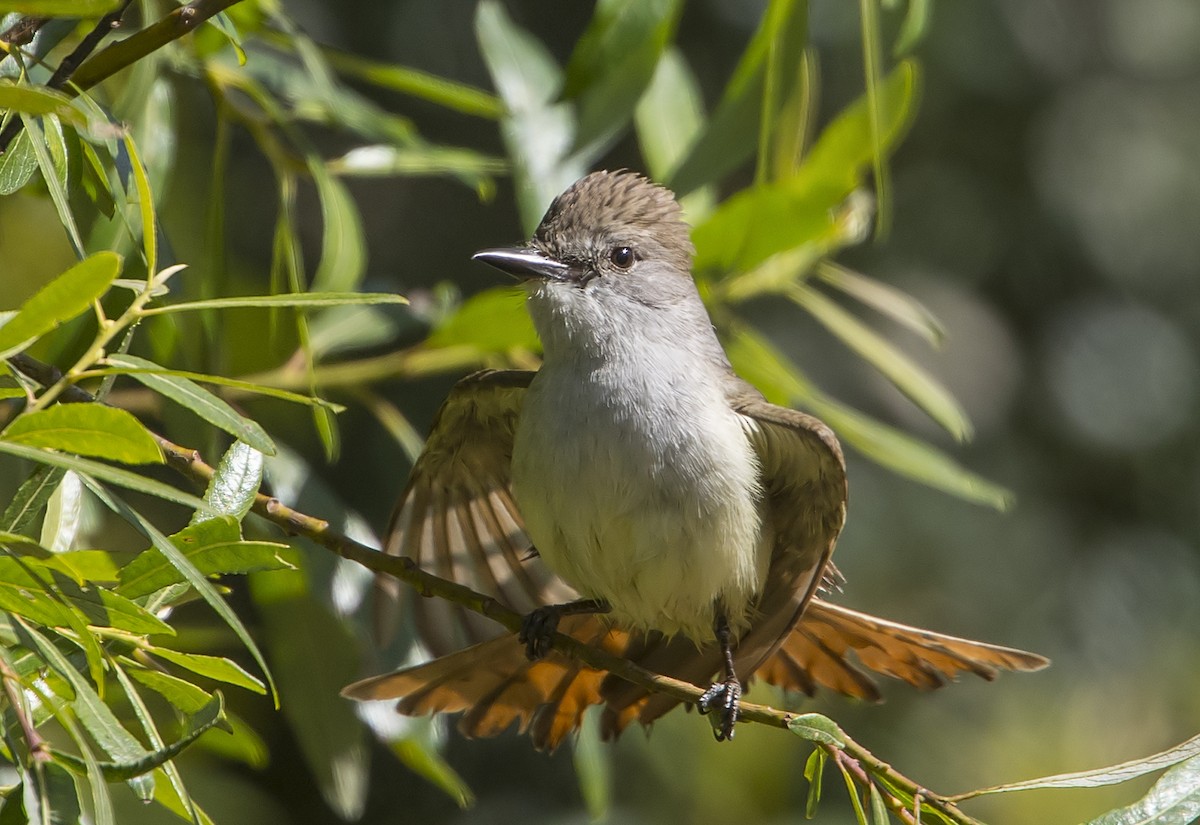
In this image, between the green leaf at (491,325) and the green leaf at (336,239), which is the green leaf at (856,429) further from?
the green leaf at (336,239)

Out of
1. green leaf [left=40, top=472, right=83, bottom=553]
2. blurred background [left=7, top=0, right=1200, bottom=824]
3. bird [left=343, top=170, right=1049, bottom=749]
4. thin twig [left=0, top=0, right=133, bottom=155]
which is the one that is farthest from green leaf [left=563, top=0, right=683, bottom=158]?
blurred background [left=7, top=0, right=1200, bottom=824]

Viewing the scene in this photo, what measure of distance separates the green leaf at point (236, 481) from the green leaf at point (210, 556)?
0.15 metres

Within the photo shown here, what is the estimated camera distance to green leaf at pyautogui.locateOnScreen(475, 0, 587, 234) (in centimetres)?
347

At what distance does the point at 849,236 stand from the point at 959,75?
2.25m

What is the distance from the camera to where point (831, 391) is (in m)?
5.75

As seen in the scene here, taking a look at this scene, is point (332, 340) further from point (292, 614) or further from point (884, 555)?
point (884, 555)

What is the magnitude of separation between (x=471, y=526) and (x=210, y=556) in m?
1.80

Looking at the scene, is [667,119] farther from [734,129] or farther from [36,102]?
[36,102]

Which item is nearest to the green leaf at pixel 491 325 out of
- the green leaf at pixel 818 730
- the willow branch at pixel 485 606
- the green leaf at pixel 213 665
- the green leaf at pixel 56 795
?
the willow branch at pixel 485 606

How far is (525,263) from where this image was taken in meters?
3.27

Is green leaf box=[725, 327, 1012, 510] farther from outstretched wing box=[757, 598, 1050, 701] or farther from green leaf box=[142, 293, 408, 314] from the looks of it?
green leaf box=[142, 293, 408, 314]

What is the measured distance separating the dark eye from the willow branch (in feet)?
4.20

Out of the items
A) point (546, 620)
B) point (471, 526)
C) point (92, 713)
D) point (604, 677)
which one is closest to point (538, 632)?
point (546, 620)

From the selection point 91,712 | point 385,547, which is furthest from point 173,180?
point 91,712
